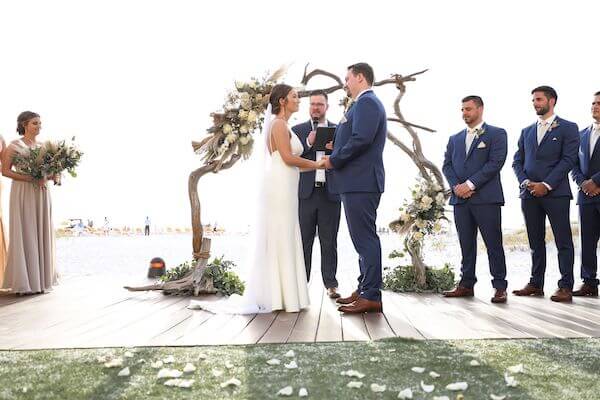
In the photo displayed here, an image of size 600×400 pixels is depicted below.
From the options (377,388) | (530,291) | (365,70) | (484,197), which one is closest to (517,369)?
(377,388)

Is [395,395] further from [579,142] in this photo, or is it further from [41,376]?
[579,142]

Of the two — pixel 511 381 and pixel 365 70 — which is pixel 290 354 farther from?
pixel 365 70

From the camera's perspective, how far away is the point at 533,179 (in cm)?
614

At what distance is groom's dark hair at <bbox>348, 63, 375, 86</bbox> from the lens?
507cm

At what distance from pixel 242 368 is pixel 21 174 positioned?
4.34 meters

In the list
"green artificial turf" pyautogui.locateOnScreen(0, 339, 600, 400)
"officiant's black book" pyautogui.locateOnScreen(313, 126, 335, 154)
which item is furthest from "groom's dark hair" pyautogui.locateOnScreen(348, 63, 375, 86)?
"green artificial turf" pyautogui.locateOnScreen(0, 339, 600, 400)

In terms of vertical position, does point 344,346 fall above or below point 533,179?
below

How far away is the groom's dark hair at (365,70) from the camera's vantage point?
16.6ft

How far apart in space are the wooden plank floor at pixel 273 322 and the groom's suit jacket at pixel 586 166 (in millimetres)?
974

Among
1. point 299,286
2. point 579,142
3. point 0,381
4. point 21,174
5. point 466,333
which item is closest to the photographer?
point 0,381

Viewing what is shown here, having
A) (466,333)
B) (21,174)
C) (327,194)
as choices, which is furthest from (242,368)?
(21,174)

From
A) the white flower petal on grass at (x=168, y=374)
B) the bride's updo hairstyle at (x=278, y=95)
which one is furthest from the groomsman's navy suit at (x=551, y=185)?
the white flower petal on grass at (x=168, y=374)

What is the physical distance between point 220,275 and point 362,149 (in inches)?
92.3

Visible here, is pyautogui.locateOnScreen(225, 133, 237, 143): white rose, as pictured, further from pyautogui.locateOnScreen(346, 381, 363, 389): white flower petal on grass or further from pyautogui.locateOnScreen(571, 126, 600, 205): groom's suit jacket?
pyautogui.locateOnScreen(346, 381, 363, 389): white flower petal on grass
